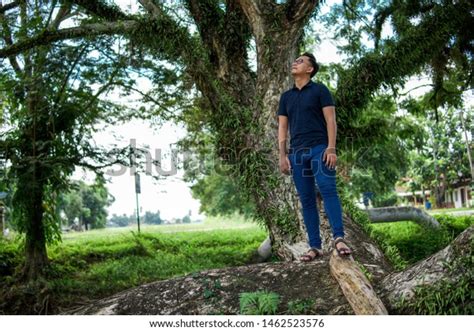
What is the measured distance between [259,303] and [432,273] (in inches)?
42.9

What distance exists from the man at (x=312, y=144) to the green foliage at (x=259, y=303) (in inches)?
21.1

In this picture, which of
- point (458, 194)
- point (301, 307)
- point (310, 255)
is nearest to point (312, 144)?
point (310, 255)

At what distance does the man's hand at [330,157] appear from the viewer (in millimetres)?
2912

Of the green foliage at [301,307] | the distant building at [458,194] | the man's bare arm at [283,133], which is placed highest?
the man's bare arm at [283,133]

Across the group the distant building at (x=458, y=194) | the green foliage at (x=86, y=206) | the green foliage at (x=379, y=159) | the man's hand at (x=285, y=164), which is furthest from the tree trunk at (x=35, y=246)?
the distant building at (x=458, y=194)

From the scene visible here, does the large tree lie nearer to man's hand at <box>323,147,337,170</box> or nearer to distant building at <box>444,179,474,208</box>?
man's hand at <box>323,147,337,170</box>

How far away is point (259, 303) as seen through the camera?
3.08 m

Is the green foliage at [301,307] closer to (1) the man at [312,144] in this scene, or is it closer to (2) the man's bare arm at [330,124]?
(1) the man at [312,144]

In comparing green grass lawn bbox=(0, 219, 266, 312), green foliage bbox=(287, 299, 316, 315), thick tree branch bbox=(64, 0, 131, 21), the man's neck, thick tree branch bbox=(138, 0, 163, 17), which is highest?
thick tree branch bbox=(64, 0, 131, 21)

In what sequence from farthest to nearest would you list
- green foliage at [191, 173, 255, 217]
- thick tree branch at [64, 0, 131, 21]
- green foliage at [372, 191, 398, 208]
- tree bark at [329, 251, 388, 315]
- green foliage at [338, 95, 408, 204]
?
green foliage at [191, 173, 255, 217]
green foliage at [372, 191, 398, 208]
green foliage at [338, 95, 408, 204]
thick tree branch at [64, 0, 131, 21]
tree bark at [329, 251, 388, 315]

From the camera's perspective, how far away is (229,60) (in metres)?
5.04

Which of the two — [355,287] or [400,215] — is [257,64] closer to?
[355,287]

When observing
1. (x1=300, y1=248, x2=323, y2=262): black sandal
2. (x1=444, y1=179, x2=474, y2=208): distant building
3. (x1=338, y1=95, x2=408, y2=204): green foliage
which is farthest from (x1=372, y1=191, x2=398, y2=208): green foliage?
(x1=300, y1=248, x2=323, y2=262): black sandal

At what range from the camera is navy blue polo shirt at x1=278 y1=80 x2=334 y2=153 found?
3.07m
